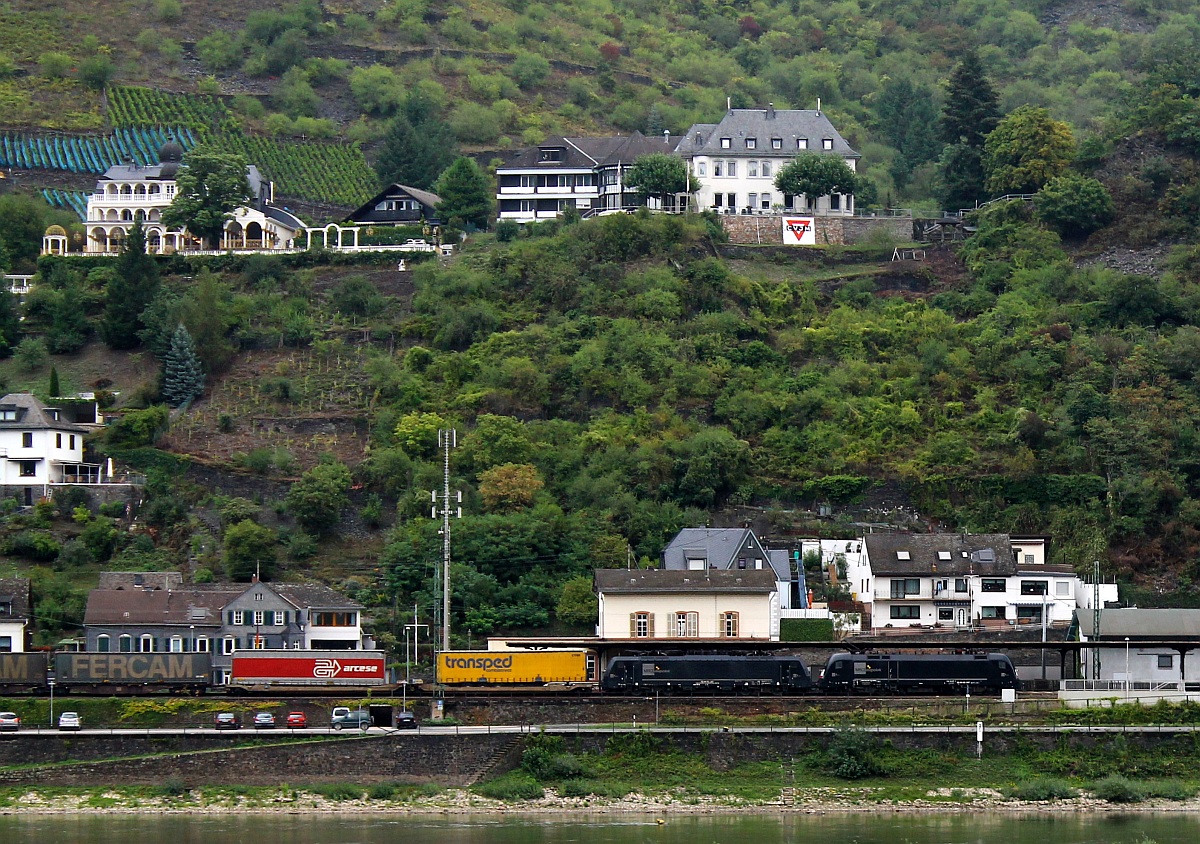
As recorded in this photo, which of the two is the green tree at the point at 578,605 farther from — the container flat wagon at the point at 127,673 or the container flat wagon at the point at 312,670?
the container flat wagon at the point at 127,673

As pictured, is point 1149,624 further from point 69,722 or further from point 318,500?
point 69,722

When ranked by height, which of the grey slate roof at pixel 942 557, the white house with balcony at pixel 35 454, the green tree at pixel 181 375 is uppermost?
the green tree at pixel 181 375

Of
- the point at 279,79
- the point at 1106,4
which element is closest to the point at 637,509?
the point at 279,79

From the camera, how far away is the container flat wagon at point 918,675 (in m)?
77.1

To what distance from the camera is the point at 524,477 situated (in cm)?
9481

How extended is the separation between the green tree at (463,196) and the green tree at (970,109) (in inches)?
936

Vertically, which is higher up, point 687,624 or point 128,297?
point 128,297

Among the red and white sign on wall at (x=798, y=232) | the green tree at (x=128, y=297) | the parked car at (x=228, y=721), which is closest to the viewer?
the parked car at (x=228, y=721)

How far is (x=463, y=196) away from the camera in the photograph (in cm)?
12050

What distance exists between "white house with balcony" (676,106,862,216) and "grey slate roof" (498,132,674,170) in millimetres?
1885

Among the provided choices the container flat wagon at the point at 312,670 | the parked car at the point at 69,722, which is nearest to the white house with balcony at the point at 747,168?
the container flat wagon at the point at 312,670

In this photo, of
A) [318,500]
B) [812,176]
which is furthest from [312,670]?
[812,176]

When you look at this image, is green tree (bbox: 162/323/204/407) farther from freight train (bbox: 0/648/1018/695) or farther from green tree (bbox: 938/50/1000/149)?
green tree (bbox: 938/50/1000/149)

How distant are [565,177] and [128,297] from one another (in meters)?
25.0
